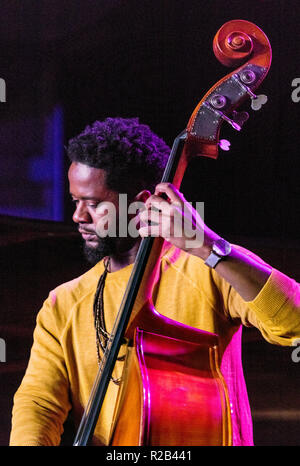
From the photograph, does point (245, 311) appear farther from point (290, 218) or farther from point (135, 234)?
point (290, 218)

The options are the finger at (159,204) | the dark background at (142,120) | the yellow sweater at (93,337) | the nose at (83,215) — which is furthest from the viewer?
the dark background at (142,120)

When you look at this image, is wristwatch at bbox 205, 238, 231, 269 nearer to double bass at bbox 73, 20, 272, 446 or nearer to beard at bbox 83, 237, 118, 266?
double bass at bbox 73, 20, 272, 446

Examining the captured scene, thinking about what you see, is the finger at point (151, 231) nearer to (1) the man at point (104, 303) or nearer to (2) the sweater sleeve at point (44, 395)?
(1) the man at point (104, 303)

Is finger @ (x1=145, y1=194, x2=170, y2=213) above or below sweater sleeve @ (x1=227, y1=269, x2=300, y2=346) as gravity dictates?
above

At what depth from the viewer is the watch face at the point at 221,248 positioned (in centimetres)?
108

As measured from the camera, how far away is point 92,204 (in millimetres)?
1366

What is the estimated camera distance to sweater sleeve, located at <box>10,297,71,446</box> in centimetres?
128

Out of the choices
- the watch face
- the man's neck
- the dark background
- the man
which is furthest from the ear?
the dark background

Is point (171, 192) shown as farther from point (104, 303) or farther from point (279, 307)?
point (104, 303)

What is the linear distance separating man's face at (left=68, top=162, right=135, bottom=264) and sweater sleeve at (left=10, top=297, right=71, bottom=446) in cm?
19

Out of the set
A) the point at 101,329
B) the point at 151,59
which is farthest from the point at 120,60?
the point at 101,329

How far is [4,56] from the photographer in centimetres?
272

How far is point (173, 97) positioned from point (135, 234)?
159 centimetres

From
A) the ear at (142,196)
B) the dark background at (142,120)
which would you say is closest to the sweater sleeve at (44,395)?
the ear at (142,196)
